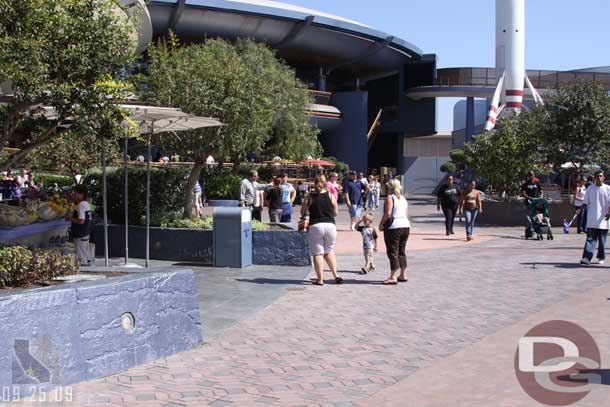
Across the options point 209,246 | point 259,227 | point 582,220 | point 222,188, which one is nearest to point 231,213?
point 209,246

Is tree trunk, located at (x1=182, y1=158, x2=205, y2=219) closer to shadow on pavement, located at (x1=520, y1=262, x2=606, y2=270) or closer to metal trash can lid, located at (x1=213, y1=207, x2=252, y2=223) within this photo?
metal trash can lid, located at (x1=213, y1=207, x2=252, y2=223)

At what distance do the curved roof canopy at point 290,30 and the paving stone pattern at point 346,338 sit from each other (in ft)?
103

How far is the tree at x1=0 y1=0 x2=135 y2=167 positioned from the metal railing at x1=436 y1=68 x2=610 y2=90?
162 ft

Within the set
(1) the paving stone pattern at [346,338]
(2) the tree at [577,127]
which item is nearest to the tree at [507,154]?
(2) the tree at [577,127]

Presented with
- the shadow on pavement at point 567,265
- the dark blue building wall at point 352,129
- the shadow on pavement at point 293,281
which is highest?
the dark blue building wall at point 352,129

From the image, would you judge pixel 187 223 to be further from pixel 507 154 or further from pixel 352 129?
pixel 352 129

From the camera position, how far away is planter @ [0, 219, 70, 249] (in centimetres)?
1057

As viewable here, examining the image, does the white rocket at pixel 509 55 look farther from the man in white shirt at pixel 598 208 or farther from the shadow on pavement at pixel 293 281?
the shadow on pavement at pixel 293 281

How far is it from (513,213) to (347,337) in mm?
17057

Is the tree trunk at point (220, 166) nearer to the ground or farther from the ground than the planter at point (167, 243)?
farther from the ground

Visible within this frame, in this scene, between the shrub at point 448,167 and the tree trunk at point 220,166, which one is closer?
the tree trunk at point 220,166

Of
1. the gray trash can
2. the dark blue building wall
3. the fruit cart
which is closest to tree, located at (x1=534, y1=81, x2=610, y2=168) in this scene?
the gray trash can

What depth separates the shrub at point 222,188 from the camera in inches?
1126

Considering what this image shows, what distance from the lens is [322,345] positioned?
735 cm
